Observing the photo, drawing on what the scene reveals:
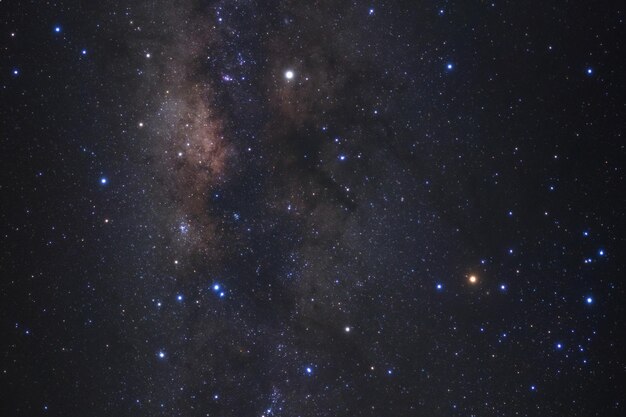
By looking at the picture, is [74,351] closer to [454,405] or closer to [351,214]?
[351,214]

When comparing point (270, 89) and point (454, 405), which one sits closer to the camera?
point (270, 89)

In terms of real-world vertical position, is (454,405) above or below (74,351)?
below

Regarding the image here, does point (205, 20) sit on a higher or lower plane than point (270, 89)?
higher

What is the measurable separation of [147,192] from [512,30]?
405 cm

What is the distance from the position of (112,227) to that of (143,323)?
1067 millimetres

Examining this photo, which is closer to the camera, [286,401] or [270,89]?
[270,89]

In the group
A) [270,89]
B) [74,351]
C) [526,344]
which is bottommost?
[526,344]

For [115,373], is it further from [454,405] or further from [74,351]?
[454,405]

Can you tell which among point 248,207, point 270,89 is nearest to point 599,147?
point 270,89

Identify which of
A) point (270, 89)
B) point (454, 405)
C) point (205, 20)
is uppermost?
point (205, 20)

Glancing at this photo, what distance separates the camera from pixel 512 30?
3945 mm

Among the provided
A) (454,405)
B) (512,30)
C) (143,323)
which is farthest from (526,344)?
(143,323)

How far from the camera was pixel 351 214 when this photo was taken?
13.5ft

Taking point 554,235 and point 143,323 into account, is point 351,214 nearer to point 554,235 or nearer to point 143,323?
point 554,235
